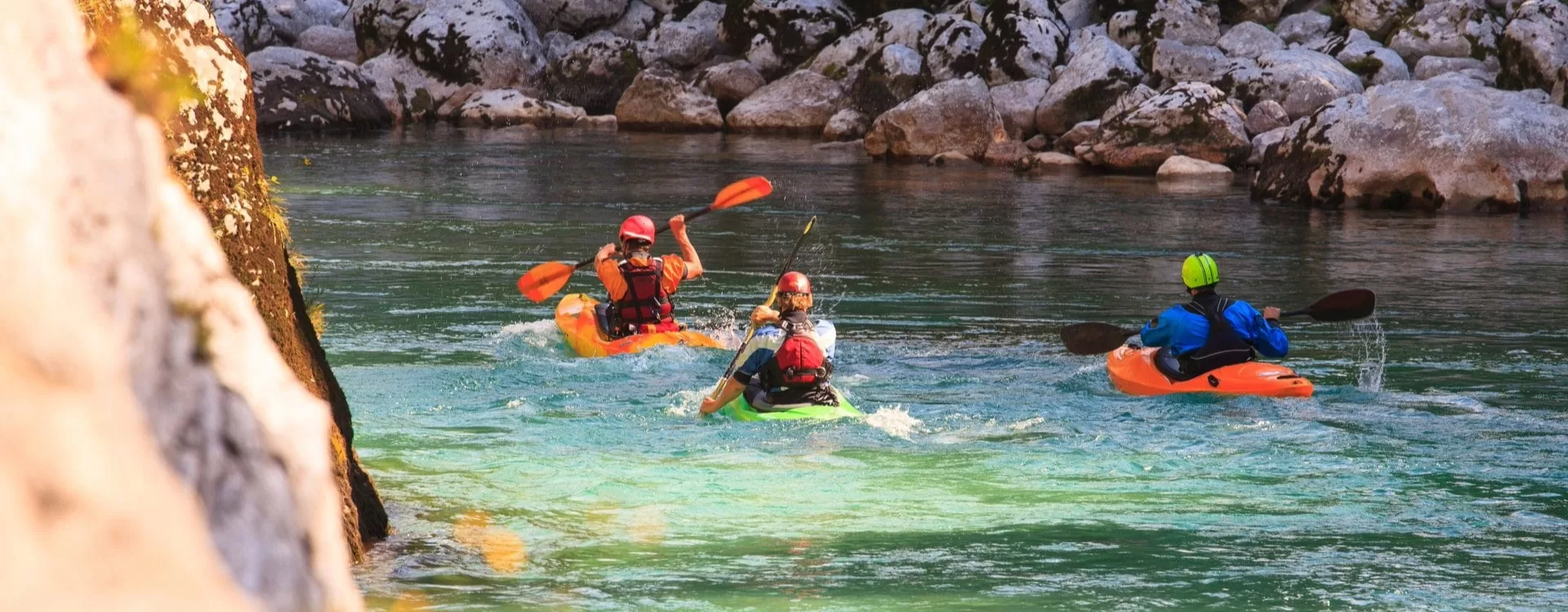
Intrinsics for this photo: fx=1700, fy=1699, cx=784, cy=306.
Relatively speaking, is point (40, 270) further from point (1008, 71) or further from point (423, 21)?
point (423, 21)

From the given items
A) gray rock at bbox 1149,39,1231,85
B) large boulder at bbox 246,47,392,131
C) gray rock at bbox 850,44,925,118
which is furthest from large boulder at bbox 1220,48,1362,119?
large boulder at bbox 246,47,392,131

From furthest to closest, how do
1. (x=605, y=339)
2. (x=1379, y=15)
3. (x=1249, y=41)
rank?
(x=1249, y=41), (x=1379, y=15), (x=605, y=339)

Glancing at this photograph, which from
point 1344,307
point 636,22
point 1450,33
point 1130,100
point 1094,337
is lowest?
point 1094,337

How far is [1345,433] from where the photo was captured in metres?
8.95

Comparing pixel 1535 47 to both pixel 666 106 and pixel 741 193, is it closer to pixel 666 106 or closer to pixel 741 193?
pixel 666 106

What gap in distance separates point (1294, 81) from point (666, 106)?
13.3 m

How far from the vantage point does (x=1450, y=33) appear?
1219 inches

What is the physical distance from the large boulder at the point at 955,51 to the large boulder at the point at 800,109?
1935 mm

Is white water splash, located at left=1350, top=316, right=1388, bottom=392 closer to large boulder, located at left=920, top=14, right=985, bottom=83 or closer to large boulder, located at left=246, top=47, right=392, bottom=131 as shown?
large boulder, located at left=920, top=14, right=985, bottom=83

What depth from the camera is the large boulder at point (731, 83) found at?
36469mm

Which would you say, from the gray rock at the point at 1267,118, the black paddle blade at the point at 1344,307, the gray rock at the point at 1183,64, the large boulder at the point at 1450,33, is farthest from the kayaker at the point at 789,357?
the large boulder at the point at 1450,33

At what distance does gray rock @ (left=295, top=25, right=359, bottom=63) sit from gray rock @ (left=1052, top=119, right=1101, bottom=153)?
19.3 m

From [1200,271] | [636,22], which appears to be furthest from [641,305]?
[636,22]

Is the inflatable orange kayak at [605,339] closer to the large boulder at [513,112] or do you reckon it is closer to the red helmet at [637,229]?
the red helmet at [637,229]
